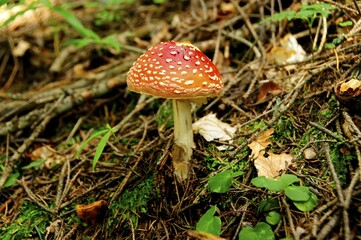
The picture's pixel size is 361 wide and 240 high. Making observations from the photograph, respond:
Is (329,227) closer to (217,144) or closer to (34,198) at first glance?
(217,144)

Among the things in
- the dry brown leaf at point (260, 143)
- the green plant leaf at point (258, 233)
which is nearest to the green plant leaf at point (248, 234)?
the green plant leaf at point (258, 233)

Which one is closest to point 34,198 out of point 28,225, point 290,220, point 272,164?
point 28,225

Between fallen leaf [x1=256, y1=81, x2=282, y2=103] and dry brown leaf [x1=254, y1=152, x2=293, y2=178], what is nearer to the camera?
dry brown leaf [x1=254, y1=152, x2=293, y2=178]

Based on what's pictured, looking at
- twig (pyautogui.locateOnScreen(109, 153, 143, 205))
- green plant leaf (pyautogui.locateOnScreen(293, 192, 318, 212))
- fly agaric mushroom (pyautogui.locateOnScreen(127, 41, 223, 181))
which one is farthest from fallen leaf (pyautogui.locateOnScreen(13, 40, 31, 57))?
green plant leaf (pyautogui.locateOnScreen(293, 192, 318, 212))

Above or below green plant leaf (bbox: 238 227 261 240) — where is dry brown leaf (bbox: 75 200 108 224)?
below

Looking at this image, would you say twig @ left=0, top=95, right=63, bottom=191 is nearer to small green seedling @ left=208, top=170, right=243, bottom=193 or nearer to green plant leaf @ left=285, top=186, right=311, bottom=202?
small green seedling @ left=208, top=170, right=243, bottom=193

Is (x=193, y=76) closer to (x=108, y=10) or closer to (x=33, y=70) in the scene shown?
(x=33, y=70)

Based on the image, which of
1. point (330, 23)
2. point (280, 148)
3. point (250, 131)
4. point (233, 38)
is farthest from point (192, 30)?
point (280, 148)

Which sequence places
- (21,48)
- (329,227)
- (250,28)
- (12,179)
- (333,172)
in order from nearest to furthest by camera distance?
(329,227) → (333,172) → (12,179) → (250,28) → (21,48)

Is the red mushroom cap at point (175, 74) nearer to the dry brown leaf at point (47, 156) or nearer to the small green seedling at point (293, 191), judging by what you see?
the small green seedling at point (293, 191)
